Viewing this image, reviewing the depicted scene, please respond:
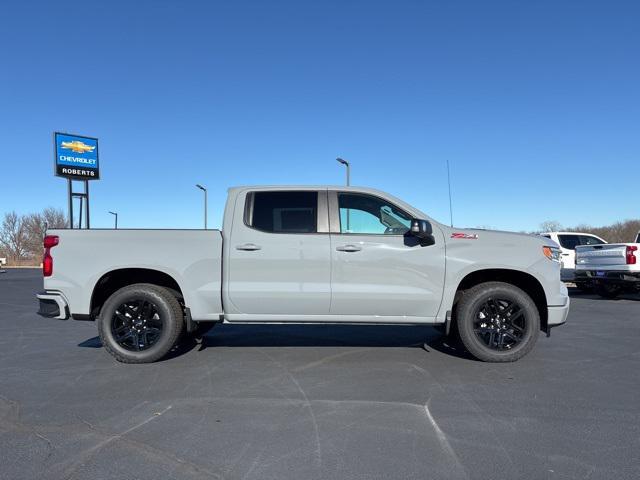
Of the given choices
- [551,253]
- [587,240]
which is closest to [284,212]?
[551,253]

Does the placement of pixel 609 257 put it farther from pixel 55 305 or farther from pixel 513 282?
pixel 55 305

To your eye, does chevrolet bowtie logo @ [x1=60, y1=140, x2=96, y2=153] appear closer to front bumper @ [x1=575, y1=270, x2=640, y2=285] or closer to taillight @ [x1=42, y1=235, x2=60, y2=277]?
taillight @ [x1=42, y1=235, x2=60, y2=277]

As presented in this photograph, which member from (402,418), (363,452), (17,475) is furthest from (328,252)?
(17,475)

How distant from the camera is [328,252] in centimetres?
Answer: 530

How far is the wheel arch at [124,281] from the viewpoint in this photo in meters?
5.54

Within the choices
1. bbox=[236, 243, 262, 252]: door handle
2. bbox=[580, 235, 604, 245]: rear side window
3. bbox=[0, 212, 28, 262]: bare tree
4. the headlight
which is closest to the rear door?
bbox=[236, 243, 262, 252]: door handle

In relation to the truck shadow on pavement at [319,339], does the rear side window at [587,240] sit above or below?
above

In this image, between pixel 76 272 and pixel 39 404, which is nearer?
pixel 39 404

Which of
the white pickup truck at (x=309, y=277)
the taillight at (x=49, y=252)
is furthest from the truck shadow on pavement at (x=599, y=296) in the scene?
the taillight at (x=49, y=252)

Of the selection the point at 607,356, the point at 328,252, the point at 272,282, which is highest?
the point at 328,252

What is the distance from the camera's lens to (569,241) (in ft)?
49.1

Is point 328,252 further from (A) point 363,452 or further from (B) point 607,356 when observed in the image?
(B) point 607,356

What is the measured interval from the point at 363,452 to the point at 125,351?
3354 mm

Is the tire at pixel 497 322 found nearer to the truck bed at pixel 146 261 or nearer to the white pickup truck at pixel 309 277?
the white pickup truck at pixel 309 277
